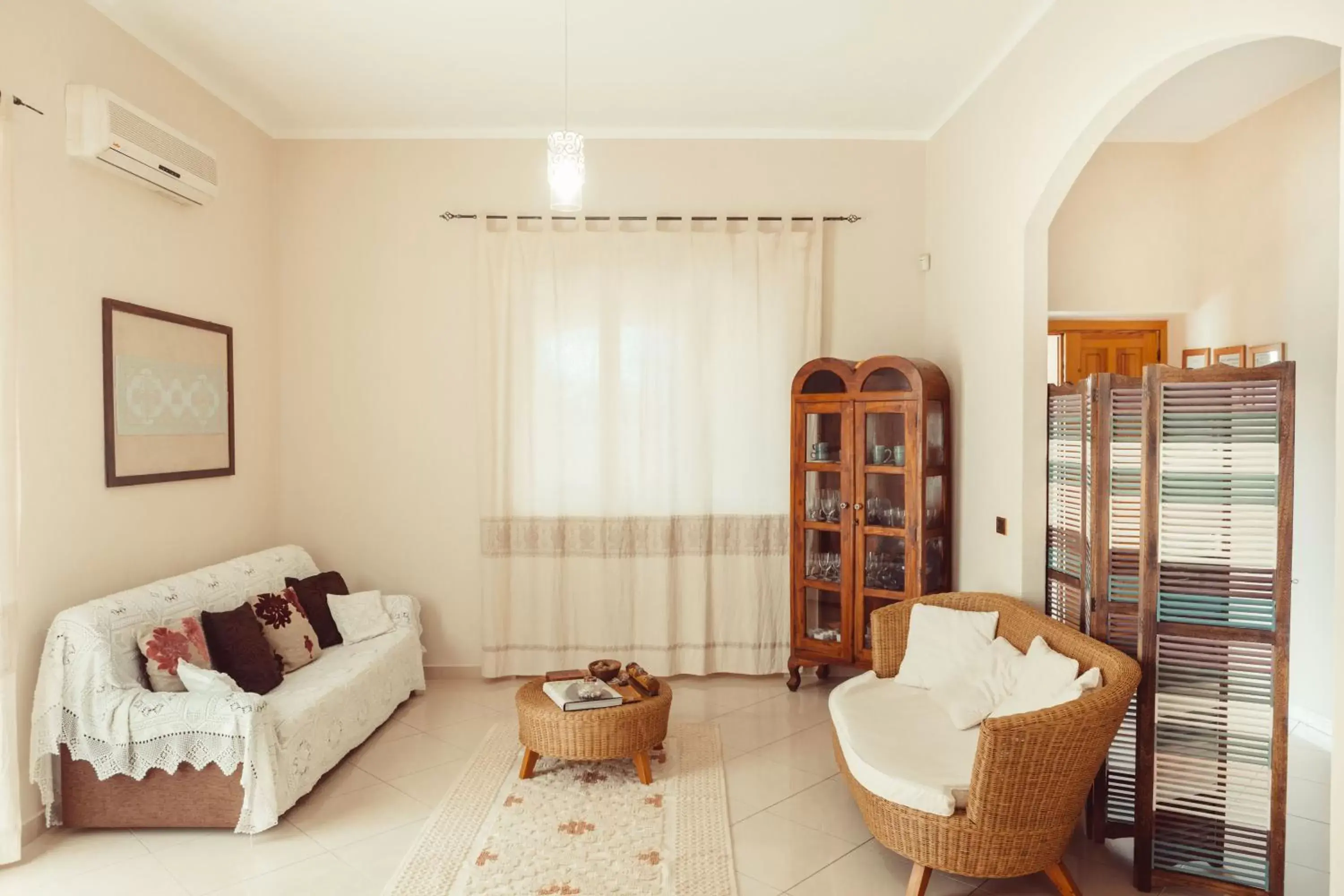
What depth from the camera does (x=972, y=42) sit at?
3.54 m

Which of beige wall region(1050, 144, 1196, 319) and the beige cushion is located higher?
beige wall region(1050, 144, 1196, 319)

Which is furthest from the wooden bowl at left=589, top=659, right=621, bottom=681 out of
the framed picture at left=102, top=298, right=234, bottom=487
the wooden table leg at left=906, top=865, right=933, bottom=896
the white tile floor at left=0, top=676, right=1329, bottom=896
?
the framed picture at left=102, top=298, right=234, bottom=487

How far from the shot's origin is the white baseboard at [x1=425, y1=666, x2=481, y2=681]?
15.3 ft

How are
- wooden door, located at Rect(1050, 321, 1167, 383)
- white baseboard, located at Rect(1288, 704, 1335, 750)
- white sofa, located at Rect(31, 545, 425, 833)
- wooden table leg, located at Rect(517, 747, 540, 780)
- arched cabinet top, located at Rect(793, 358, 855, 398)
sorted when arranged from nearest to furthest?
white sofa, located at Rect(31, 545, 425, 833), wooden table leg, located at Rect(517, 747, 540, 780), white baseboard, located at Rect(1288, 704, 1335, 750), arched cabinet top, located at Rect(793, 358, 855, 398), wooden door, located at Rect(1050, 321, 1167, 383)

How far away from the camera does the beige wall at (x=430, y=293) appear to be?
15.1ft

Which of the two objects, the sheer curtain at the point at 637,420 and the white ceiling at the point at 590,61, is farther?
the sheer curtain at the point at 637,420

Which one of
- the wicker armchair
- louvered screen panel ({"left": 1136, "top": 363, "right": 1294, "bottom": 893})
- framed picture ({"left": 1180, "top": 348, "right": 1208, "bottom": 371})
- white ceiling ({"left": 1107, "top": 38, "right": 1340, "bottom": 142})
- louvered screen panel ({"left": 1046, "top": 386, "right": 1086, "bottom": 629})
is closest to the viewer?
the wicker armchair

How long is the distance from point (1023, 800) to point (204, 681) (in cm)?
269

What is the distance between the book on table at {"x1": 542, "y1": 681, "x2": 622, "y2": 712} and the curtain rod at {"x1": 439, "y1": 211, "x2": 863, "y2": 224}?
2.57 m

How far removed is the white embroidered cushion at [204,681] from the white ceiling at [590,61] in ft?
8.28

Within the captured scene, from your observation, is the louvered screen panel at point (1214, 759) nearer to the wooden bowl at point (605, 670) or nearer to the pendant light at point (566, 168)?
the wooden bowl at point (605, 670)

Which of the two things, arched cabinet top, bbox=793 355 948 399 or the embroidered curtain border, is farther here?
the embroidered curtain border

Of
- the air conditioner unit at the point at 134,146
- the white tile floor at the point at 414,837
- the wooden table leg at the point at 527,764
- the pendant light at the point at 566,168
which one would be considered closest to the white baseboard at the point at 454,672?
the white tile floor at the point at 414,837

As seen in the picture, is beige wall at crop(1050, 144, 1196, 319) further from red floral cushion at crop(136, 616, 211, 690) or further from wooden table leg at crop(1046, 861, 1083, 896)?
red floral cushion at crop(136, 616, 211, 690)
